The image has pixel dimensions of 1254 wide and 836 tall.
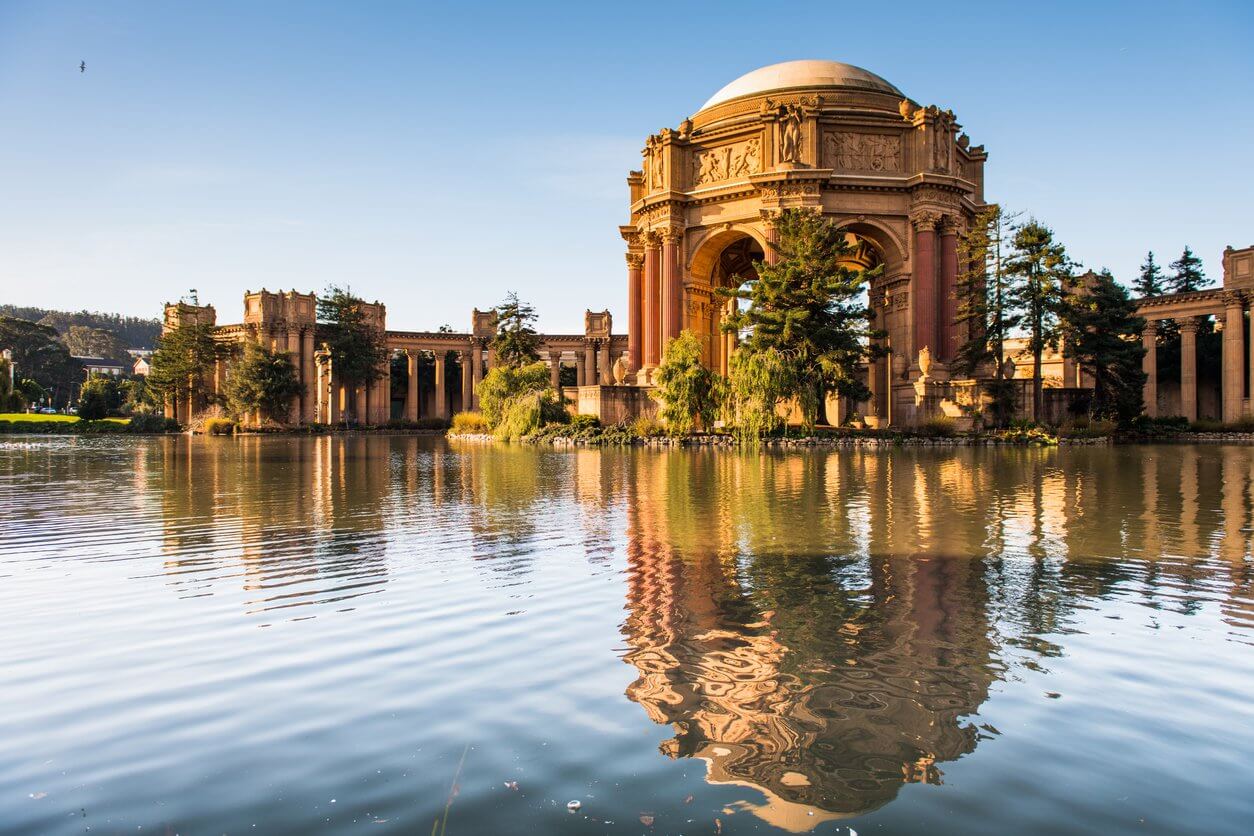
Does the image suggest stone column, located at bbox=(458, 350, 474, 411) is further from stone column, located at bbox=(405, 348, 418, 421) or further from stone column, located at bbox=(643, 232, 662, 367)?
stone column, located at bbox=(643, 232, 662, 367)

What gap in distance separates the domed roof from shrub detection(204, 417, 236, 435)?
37.0 metres

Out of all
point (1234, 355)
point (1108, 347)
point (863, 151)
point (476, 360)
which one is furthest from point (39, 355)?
point (1234, 355)

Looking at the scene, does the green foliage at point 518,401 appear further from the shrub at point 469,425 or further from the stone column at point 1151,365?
the stone column at point 1151,365

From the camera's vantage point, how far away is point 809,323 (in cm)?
3055

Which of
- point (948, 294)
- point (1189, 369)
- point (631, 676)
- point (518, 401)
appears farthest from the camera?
point (1189, 369)

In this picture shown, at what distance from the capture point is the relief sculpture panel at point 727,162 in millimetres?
40875

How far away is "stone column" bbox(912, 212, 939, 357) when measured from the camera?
3875 centimetres

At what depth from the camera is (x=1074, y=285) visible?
31.8 meters

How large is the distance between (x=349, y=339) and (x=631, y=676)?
6252cm

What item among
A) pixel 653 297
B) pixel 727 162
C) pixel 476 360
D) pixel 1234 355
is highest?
pixel 727 162

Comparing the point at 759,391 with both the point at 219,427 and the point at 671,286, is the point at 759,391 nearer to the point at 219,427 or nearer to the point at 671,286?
the point at 671,286

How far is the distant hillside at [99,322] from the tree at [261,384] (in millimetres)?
123936

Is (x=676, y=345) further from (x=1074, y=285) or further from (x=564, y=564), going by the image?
(x=564, y=564)

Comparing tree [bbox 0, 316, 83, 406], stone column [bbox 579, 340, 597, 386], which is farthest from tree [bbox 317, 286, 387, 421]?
tree [bbox 0, 316, 83, 406]
